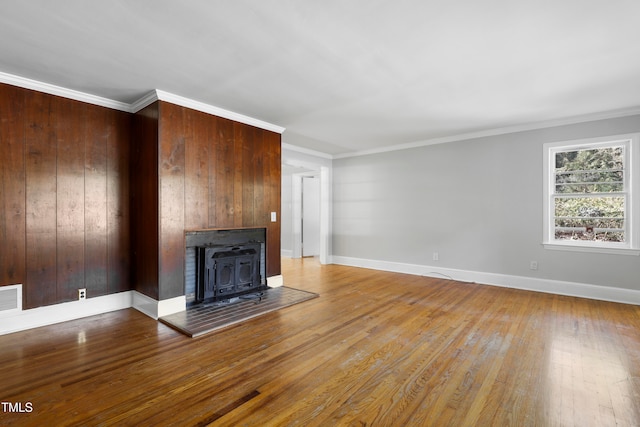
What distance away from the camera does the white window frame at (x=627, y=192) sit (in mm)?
3783

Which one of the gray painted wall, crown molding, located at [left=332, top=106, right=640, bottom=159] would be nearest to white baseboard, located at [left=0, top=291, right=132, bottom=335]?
the gray painted wall

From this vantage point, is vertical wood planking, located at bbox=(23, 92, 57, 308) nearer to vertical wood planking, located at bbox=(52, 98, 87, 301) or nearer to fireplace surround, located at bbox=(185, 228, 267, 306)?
vertical wood planking, located at bbox=(52, 98, 87, 301)

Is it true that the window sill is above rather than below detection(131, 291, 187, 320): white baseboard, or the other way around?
above

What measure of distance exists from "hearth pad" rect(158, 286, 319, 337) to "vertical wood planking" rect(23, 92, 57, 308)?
121 centimetres

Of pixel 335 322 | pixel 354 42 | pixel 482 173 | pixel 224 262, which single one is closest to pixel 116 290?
pixel 224 262

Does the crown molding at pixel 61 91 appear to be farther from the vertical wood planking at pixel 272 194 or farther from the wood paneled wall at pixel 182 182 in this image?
the vertical wood planking at pixel 272 194

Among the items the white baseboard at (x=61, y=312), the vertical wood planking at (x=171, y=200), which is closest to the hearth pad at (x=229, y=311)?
the vertical wood planking at (x=171, y=200)

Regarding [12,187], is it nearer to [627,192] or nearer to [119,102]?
[119,102]

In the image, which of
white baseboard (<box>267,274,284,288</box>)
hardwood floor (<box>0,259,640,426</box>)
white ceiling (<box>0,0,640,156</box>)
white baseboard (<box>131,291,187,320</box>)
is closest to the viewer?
hardwood floor (<box>0,259,640,426</box>)

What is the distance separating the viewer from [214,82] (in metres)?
3.02

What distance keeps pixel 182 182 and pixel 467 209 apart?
439 centimetres

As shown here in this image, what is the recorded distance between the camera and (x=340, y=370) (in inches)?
84.6

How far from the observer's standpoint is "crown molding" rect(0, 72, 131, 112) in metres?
2.82

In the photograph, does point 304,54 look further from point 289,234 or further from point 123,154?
point 289,234
